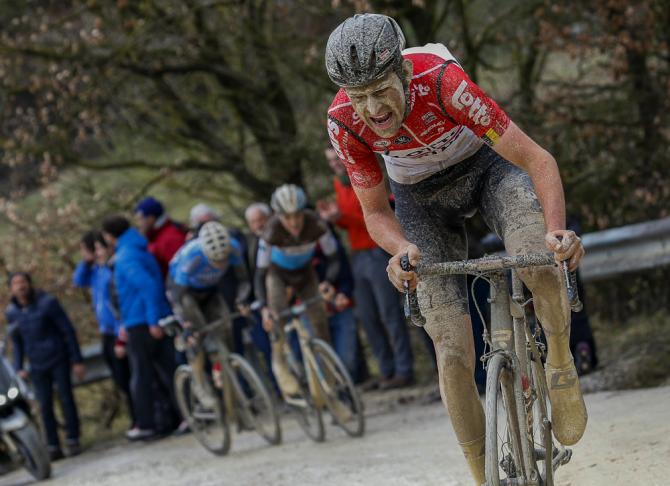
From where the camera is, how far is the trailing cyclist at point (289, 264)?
10.6m

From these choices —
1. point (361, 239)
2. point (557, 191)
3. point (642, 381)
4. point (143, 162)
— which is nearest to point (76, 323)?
point (143, 162)

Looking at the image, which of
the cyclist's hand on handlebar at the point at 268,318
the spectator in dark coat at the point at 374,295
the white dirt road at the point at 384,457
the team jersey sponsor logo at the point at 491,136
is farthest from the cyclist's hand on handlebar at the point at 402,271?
the spectator in dark coat at the point at 374,295

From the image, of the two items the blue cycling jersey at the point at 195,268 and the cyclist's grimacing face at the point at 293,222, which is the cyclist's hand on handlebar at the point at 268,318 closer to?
the blue cycling jersey at the point at 195,268

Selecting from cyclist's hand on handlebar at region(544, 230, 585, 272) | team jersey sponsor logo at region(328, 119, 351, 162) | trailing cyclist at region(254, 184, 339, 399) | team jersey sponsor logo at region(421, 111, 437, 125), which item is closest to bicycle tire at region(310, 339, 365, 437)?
trailing cyclist at region(254, 184, 339, 399)

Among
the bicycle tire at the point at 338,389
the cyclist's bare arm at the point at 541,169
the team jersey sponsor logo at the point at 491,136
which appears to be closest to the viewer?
the cyclist's bare arm at the point at 541,169

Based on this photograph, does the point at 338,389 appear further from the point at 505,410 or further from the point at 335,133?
the point at 505,410

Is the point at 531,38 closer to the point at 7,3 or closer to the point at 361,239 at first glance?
the point at 361,239

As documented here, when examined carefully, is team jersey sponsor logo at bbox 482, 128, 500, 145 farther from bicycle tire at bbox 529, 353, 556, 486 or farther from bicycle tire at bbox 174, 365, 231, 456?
bicycle tire at bbox 174, 365, 231, 456

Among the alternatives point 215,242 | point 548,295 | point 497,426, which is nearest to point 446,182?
point 548,295

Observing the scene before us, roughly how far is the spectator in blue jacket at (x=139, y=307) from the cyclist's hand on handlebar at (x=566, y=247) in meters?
7.87

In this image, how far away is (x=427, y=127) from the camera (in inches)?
209

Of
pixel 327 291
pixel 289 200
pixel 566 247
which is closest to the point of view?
pixel 566 247

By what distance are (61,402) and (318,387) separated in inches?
138

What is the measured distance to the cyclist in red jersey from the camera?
496cm
